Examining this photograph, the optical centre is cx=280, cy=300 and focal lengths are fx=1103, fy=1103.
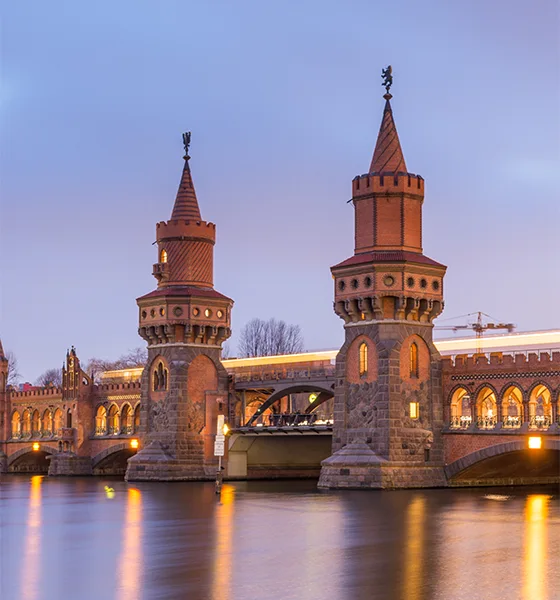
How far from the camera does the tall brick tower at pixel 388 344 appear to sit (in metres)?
56.8

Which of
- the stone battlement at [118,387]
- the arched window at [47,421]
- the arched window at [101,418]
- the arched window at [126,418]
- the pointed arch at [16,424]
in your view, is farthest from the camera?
the pointed arch at [16,424]

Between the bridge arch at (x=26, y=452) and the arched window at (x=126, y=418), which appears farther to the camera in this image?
the bridge arch at (x=26, y=452)

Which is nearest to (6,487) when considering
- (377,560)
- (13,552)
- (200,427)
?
(200,427)

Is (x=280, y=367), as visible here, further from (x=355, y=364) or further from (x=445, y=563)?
(x=445, y=563)

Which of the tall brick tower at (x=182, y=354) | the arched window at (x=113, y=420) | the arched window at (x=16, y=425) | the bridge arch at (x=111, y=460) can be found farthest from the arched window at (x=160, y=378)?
the arched window at (x=16, y=425)

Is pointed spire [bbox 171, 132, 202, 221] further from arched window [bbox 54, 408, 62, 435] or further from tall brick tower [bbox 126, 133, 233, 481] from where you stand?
arched window [bbox 54, 408, 62, 435]

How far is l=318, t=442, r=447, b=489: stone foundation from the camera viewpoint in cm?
5584

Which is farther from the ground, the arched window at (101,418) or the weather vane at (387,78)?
the weather vane at (387,78)

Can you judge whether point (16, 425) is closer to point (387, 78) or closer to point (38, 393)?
point (38, 393)

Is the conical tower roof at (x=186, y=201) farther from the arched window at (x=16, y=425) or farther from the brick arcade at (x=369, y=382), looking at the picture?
the arched window at (x=16, y=425)

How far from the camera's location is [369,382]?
5791 centimetres

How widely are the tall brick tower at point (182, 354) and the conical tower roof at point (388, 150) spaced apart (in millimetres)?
17897

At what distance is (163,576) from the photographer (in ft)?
80.7

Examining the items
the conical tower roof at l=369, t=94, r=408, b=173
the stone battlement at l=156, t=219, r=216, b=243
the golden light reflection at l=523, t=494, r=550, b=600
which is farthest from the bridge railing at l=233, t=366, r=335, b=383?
the golden light reflection at l=523, t=494, r=550, b=600
